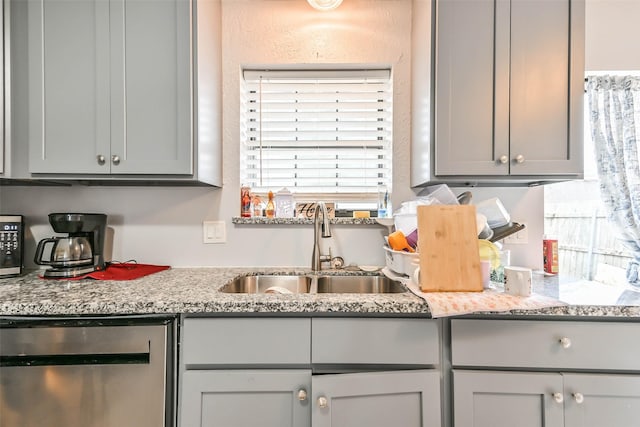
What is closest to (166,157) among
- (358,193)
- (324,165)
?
(324,165)

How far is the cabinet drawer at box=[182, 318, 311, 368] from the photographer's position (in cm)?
95

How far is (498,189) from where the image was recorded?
1.61 meters

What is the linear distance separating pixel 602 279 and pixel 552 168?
59.4 inches

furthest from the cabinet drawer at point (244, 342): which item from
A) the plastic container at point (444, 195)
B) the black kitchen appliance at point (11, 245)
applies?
the black kitchen appliance at point (11, 245)

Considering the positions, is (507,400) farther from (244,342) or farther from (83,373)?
(83,373)

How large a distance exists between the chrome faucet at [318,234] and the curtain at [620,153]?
74.4 inches

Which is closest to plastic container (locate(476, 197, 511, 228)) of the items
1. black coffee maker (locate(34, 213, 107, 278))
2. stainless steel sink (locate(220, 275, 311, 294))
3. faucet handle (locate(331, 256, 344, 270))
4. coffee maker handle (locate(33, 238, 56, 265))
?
faucet handle (locate(331, 256, 344, 270))

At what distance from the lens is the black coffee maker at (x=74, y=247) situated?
127 centimetres

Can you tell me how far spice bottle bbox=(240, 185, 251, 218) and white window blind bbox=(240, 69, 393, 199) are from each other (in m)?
0.09

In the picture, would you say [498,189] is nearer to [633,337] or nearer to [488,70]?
[488,70]

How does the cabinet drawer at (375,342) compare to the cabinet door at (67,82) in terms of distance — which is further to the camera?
the cabinet door at (67,82)

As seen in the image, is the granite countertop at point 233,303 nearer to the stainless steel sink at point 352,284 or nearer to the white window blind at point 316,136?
the stainless steel sink at point 352,284

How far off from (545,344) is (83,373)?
5.05ft

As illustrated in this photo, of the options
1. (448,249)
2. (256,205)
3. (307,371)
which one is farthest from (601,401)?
(256,205)
